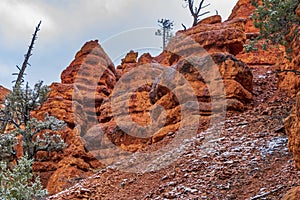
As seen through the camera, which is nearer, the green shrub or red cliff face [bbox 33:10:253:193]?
the green shrub

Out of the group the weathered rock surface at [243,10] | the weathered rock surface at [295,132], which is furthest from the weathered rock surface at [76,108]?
the weathered rock surface at [295,132]

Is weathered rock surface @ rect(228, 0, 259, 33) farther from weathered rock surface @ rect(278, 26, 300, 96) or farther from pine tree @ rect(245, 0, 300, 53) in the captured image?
pine tree @ rect(245, 0, 300, 53)

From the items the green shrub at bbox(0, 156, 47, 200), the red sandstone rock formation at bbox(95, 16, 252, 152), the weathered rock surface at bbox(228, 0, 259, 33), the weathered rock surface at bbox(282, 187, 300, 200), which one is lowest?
the green shrub at bbox(0, 156, 47, 200)

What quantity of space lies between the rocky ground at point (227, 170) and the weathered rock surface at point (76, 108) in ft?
23.4

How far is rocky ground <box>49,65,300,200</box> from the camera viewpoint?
23.5 ft

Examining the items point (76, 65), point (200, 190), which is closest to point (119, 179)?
point (200, 190)

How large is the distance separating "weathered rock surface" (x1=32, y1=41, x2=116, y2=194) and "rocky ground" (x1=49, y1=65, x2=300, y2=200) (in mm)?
7147

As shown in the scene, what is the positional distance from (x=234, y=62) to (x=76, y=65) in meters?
19.8

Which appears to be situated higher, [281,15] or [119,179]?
[281,15]

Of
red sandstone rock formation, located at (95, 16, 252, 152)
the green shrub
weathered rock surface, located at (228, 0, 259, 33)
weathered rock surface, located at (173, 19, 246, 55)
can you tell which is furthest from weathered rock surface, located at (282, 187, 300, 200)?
weathered rock surface, located at (228, 0, 259, 33)

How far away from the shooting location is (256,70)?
17875mm

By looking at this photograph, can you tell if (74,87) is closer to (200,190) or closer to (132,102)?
(132,102)

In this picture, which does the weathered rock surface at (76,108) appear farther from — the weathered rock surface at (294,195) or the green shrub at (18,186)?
the weathered rock surface at (294,195)

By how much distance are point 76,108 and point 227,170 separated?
58.6 feet
